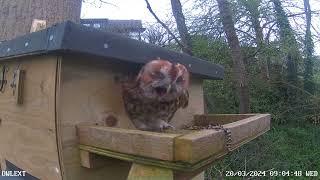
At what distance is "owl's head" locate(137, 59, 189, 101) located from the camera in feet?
4.14

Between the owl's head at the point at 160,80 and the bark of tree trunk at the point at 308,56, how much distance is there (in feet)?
18.7

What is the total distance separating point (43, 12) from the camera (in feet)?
8.95

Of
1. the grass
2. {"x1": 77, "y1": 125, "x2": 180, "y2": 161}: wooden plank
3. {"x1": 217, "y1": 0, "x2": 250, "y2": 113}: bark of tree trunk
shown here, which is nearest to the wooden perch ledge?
{"x1": 77, "y1": 125, "x2": 180, "y2": 161}: wooden plank

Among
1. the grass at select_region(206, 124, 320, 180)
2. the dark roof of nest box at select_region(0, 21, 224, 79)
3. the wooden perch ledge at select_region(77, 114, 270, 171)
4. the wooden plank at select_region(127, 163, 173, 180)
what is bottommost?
the grass at select_region(206, 124, 320, 180)

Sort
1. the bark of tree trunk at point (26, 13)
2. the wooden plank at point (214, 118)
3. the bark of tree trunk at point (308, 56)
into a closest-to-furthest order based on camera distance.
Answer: the wooden plank at point (214, 118) → the bark of tree trunk at point (26, 13) → the bark of tree trunk at point (308, 56)

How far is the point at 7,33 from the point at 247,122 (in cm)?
212

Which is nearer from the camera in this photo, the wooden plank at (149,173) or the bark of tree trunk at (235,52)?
the wooden plank at (149,173)

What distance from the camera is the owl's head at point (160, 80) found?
1263 mm

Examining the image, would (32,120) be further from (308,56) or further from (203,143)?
(308,56)

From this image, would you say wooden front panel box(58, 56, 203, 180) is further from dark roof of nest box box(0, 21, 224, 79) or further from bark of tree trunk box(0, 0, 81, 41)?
bark of tree trunk box(0, 0, 81, 41)

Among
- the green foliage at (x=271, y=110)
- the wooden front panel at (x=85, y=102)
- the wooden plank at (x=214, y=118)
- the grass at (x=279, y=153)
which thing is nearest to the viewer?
the wooden front panel at (x=85, y=102)

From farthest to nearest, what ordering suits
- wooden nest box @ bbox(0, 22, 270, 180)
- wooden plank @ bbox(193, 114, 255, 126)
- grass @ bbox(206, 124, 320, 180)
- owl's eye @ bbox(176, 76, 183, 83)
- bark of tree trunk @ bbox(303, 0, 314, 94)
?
bark of tree trunk @ bbox(303, 0, 314, 94) < grass @ bbox(206, 124, 320, 180) < wooden plank @ bbox(193, 114, 255, 126) < owl's eye @ bbox(176, 76, 183, 83) < wooden nest box @ bbox(0, 22, 270, 180)

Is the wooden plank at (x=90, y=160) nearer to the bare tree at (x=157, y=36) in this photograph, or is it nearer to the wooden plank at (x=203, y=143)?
the wooden plank at (x=203, y=143)

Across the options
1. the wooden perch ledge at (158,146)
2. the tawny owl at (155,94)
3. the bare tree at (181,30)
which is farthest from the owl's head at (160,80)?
the bare tree at (181,30)
